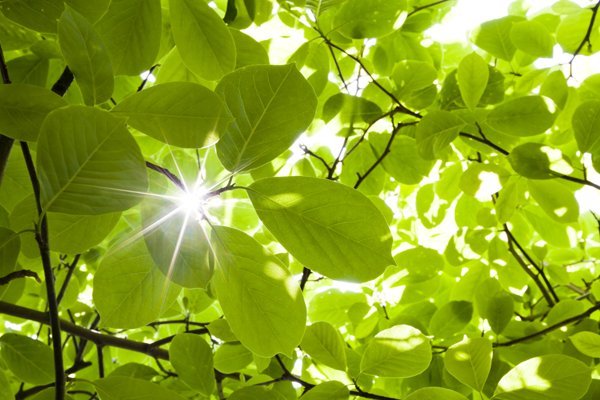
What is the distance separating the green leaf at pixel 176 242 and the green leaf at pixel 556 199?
94cm

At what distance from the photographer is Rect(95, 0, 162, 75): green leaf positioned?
0.77 metres

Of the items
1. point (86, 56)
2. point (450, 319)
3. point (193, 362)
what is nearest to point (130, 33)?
point (86, 56)

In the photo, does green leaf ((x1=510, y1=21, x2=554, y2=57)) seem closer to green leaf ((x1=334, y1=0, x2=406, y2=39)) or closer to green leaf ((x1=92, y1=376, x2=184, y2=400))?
green leaf ((x1=334, y1=0, x2=406, y2=39))

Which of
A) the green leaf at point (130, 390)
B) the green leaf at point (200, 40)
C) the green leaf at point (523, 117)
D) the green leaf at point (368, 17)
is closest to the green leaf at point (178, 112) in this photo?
the green leaf at point (200, 40)

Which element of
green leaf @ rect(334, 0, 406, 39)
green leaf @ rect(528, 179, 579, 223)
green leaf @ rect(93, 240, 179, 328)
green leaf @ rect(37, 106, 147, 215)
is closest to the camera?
green leaf @ rect(37, 106, 147, 215)

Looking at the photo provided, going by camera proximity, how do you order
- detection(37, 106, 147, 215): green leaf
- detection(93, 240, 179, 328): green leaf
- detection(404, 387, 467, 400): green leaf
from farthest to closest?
detection(404, 387, 467, 400): green leaf
detection(93, 240, 179, 328): green leaf
detection(37, 106, 147, 215): green leaf

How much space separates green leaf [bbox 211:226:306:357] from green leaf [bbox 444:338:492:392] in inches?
13.5

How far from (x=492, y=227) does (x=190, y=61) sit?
1171mm

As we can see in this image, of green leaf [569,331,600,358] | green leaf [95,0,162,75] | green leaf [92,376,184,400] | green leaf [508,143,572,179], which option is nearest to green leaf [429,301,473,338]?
green leaf [569,331,600,358]

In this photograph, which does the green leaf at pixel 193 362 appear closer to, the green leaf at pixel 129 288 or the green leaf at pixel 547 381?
the green leaf at pixel 129 288

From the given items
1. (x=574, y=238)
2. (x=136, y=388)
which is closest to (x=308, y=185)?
(x=136, y=388)

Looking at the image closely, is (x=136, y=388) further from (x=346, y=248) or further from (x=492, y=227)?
(x=492, y=227)

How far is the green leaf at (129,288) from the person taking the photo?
690 millimetres

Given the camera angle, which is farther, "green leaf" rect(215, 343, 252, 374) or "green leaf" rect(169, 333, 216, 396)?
"green leaf" rect(215, 343, 252, 374)
